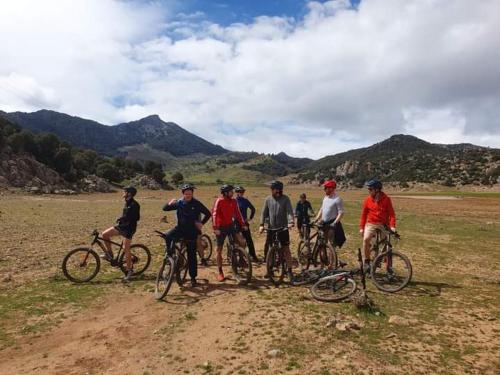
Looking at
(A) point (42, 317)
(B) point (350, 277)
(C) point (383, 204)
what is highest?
(C) point (383, 204)

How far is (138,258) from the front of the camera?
11.9 metres

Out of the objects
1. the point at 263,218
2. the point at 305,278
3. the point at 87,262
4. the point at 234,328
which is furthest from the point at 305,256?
the point at 87,262

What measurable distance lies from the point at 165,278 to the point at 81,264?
2.94 meters

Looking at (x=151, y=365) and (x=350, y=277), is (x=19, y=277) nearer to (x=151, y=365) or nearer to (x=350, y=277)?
(x=151, y=365)

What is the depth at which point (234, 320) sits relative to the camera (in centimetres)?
792

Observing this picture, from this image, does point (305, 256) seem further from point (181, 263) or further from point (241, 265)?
point (181, 263)

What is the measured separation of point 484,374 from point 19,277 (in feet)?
37.1

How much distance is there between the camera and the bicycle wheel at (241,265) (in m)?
10.7

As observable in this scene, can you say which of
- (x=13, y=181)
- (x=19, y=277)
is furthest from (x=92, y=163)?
(x=19, y=277)

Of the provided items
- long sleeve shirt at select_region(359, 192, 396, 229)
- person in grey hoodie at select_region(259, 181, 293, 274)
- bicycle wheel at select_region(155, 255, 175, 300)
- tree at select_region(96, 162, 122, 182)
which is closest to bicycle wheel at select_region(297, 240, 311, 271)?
person in grey hoodie at select_region(259, 181, 293, 274)

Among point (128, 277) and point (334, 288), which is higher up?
point (334, 288)

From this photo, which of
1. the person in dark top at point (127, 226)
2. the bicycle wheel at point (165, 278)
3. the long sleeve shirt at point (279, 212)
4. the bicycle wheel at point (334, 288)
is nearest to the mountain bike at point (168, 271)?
the bicycle wheel at point (165, 278)

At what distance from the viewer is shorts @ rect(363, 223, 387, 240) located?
34.2 feet

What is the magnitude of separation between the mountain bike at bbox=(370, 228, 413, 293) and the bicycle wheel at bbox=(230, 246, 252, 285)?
318cm
